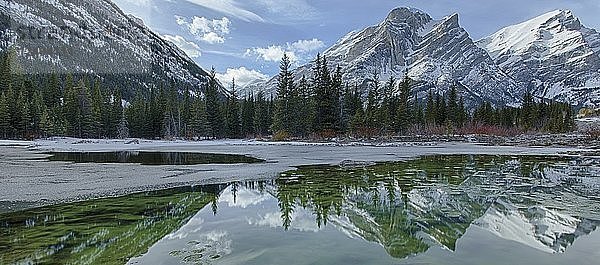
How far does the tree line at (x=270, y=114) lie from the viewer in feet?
212

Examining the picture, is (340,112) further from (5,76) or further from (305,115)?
(5,76)

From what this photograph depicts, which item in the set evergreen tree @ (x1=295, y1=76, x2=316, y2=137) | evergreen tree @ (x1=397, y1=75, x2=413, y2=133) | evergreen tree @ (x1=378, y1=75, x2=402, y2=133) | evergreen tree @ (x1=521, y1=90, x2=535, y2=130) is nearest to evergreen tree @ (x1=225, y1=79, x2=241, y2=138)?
evergreen tree @ (x1=295, y1=76, x2=316, y2=137)

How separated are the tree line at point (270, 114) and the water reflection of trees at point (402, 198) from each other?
40.7 meters

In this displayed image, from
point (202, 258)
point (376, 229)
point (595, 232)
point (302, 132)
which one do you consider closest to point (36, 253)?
point (202, 258)

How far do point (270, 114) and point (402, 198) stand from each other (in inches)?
3132

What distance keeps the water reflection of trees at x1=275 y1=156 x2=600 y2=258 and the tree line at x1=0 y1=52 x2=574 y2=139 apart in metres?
40.7

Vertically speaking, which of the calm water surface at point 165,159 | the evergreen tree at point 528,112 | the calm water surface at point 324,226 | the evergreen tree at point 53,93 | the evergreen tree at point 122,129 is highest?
the evergreen tree at point 53,93

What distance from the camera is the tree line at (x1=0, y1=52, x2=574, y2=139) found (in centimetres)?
6456

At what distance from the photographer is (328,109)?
64188 mm

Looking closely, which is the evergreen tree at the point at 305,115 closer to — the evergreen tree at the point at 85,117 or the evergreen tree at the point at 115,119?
the evergreen tree at the point at 85,117

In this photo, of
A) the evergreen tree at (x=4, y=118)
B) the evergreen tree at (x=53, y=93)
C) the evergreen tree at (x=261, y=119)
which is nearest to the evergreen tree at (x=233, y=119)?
the evergreen tree at (x=261, y=119)

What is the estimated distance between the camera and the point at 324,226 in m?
9.62

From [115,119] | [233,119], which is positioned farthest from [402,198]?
[115,119]

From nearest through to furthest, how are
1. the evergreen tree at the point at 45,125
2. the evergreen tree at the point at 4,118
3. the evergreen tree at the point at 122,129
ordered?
1. the evergreen tree at the point at 4,118
2. the evergreen tree at the point at 45,125
3. the evergreen tree at the point at 122,129
